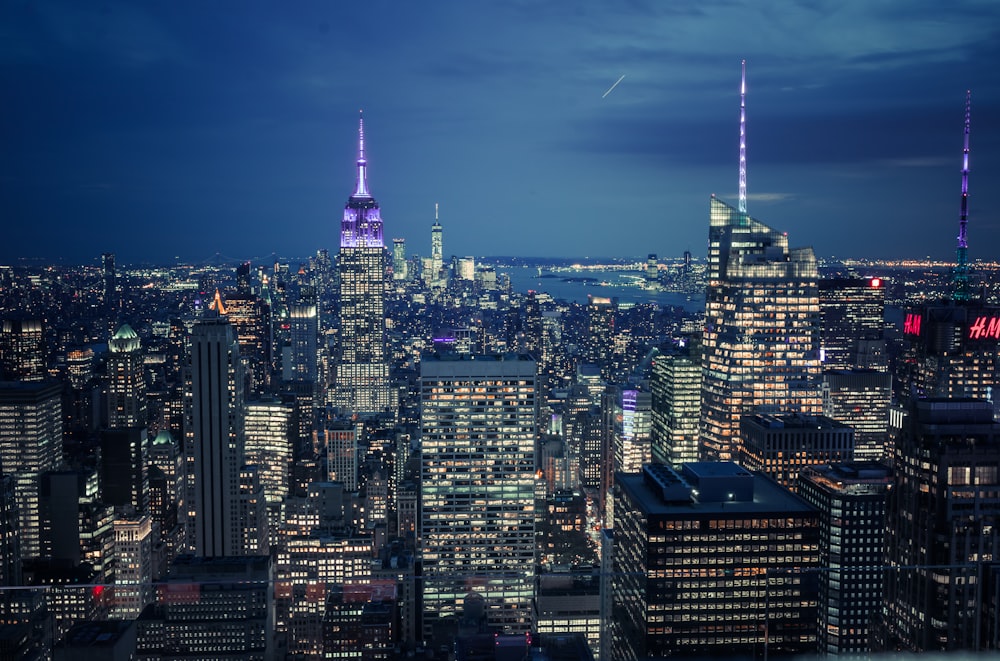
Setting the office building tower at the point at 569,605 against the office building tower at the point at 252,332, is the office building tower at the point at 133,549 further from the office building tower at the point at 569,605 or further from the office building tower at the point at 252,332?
the office building tower at the point at 569,605

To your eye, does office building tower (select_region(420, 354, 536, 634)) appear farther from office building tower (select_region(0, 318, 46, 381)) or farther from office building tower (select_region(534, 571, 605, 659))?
office building tower (select_region(0, 318, 46, 381))

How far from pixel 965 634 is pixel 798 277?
15.0 m

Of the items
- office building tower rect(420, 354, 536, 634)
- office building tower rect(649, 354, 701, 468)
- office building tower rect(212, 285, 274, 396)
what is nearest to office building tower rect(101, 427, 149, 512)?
office building tower rect(212, 285, 274, 396)

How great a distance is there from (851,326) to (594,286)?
19.3ft

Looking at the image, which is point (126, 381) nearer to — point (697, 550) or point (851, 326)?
point (697, 550)

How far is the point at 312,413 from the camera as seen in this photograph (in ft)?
78.7

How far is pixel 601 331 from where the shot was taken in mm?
20734

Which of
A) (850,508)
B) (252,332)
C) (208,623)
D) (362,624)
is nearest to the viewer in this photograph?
(208,623)

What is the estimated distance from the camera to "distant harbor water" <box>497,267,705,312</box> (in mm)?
17359

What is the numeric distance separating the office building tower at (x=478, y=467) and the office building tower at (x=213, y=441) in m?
3.85

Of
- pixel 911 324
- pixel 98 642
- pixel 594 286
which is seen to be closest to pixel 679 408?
pixel 594 286

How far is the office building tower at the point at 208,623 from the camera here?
684 cm

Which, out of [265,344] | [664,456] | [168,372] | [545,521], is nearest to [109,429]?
[168,372]

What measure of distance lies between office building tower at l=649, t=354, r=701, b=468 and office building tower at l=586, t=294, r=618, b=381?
4.85ft
